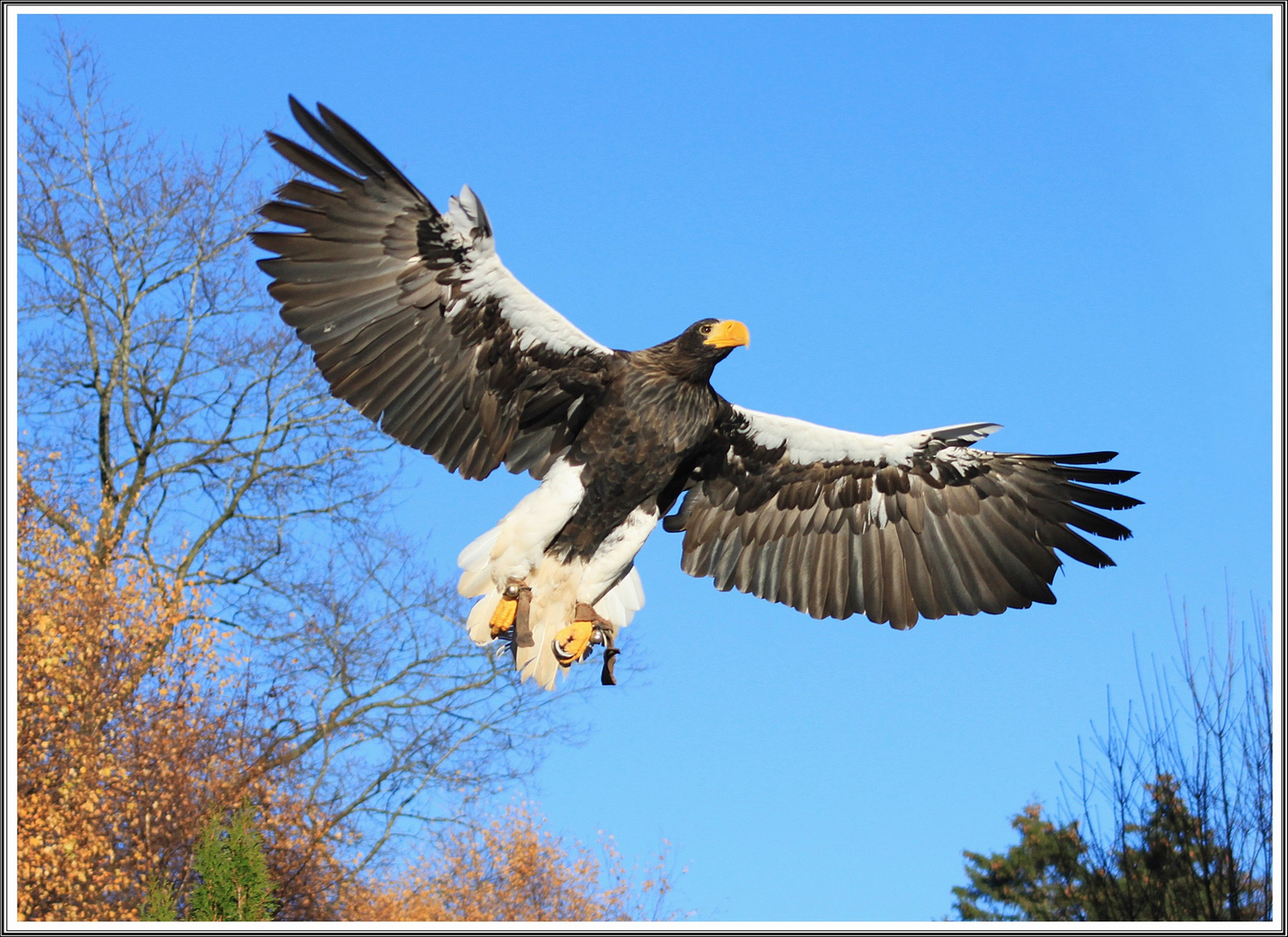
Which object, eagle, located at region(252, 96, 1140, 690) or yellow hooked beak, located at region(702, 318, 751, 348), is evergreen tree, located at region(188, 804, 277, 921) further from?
yellow hooked beak, located at region(702, 318, 751, 348)

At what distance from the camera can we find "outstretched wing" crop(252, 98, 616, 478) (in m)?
6.66

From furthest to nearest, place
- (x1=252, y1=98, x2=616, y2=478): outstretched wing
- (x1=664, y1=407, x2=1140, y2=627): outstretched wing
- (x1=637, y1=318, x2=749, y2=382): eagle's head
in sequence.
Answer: (x1=664, y1=407, x2=1140, y2=627): outstretched wing < (x1=637, y1=318, x2=749, y2=382): eagle's head < (x1=252, y1=98, x2=616, y2=478): outstretched wing

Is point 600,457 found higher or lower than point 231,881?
higher

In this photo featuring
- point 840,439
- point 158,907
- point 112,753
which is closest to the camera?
point 840,439

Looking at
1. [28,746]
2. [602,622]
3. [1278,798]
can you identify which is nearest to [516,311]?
[602,622]

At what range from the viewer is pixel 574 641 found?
Answer: 719 centimetres

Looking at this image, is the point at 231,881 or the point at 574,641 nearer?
the point at 574,641

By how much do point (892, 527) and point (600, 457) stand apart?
210 centimetres

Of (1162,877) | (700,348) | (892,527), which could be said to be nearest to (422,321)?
(700,348)

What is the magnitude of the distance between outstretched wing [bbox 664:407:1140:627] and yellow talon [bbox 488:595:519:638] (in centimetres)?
133

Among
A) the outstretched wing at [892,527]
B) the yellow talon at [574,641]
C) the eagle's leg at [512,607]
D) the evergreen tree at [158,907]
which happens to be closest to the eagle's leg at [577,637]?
the yellow talon at [574,641]

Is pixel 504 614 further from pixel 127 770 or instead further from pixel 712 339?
pixel 127 770

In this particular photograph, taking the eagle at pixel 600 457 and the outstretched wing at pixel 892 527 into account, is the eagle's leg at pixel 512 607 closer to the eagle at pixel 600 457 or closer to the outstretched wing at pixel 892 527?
the eagle at pixel 600 457

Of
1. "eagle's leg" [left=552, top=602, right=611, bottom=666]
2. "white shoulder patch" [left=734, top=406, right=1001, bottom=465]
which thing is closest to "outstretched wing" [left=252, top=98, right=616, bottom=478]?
"eagle's leg" [left=552, top=602, right=611, bottom=666]
